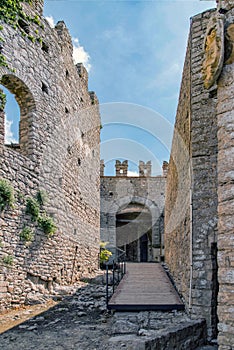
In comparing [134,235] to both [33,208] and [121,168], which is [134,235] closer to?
[121,168]

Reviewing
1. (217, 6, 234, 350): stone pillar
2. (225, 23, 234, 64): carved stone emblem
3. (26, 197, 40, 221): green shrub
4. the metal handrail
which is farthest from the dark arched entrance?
(225, 23, 234, 64): carved stone emblem

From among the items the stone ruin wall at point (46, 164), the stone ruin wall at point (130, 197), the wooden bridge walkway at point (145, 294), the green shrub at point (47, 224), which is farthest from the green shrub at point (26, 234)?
the stone ruin wall at point (130, 197)

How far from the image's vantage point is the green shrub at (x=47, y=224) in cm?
792

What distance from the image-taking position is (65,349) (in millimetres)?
4395

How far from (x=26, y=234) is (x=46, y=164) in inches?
79.8

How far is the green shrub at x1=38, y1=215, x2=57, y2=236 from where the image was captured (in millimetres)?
7923

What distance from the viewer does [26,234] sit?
23.5ft

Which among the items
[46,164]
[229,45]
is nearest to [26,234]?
[46,164]

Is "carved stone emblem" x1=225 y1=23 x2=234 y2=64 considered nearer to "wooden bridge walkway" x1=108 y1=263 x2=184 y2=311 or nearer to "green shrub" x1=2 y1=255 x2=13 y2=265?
"wooden bridge walkway" x1=108 y1=263 x2=184 y2=311

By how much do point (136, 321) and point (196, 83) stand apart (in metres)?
3.93

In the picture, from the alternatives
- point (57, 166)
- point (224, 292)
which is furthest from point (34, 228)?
point (224, 292)

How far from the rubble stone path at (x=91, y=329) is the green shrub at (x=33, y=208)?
2032mm

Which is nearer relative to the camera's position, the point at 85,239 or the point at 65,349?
the point at 65,349

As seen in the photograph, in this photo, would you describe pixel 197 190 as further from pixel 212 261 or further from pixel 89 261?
pixel 89 261
